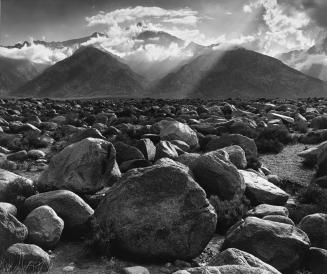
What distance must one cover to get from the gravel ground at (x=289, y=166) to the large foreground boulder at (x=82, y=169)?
22.9ft

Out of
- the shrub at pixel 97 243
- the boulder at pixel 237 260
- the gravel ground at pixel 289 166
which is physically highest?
the boulder at pixel 237 260

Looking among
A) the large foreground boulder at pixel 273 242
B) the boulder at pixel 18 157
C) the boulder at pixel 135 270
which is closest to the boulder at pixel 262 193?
the large foreground boulder at pixel 273 242

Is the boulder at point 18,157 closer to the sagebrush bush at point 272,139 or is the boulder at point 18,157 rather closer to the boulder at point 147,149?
the boulder at point 147,149

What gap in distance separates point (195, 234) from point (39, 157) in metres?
11.3

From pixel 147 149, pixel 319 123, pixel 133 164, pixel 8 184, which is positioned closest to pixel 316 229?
pixel 133 164

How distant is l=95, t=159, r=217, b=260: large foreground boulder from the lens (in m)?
10.3

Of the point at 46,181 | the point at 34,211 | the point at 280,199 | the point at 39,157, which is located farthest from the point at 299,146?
the point at 34,211

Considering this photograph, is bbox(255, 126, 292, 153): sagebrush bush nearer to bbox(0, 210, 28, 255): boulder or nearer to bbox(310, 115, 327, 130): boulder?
bbox(310, 115, 327, 130): boulder

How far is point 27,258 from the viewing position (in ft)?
30.6

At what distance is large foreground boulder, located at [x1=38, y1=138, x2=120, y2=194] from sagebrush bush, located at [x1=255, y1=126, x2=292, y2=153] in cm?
1068

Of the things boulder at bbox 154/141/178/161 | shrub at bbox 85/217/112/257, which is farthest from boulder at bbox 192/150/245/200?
shrub at bbox 85/217/112/257

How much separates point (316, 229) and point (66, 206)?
5.76 metres

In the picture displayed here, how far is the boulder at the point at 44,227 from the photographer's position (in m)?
10.4

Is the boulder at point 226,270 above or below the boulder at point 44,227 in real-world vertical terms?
above
